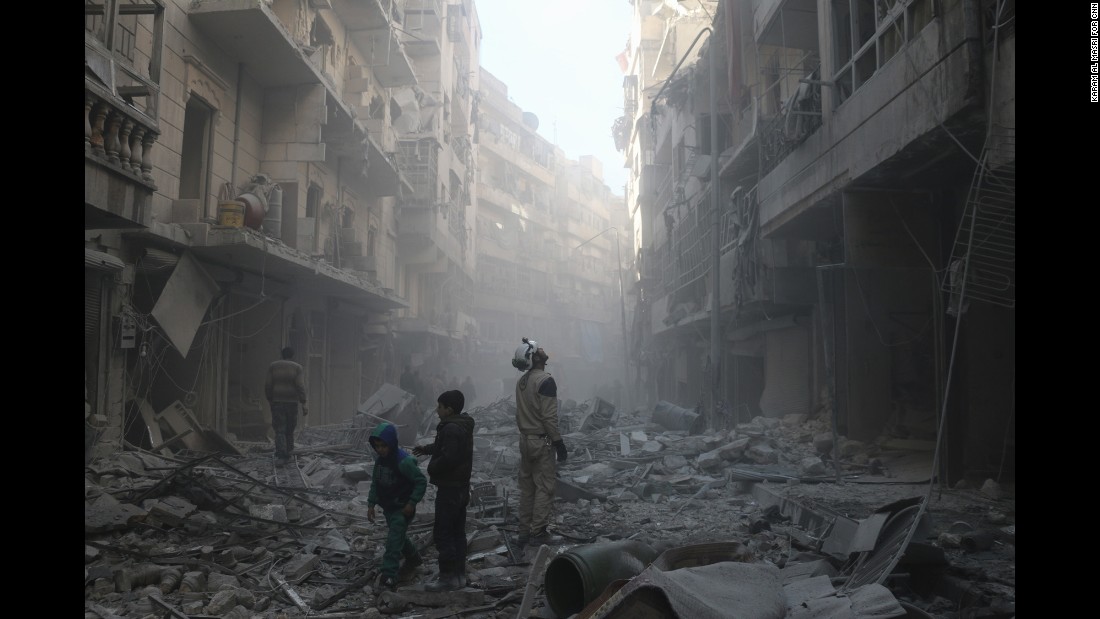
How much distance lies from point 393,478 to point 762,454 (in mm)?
6989

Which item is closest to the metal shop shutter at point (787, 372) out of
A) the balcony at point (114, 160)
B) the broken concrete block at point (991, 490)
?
the broken concrete block at point (991, 490)

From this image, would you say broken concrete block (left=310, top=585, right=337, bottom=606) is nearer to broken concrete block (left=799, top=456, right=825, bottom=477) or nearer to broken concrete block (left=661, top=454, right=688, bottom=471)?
broken concrete block (left=799, top=456, right=825, bottom=477)

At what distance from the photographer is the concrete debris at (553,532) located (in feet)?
14.3

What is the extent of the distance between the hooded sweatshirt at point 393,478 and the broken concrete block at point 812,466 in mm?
5855

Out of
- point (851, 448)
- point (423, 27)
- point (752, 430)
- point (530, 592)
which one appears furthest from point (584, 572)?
point (423, 27)

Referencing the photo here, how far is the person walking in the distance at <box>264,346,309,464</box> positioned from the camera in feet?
34.0

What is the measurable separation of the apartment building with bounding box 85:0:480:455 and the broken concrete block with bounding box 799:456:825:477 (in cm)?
855

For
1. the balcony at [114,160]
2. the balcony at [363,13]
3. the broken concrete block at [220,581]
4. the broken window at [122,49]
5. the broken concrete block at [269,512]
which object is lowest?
the broken concrete block at [220,581]

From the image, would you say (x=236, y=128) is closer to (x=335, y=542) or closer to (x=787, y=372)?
(x=335, y=542)

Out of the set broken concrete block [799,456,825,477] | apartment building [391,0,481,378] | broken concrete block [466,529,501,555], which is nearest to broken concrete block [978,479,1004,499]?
broken concrete block [799,456,825,477]

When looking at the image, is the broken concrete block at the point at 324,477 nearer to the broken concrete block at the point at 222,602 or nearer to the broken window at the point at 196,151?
the broken concrete block at the point at 222,602
